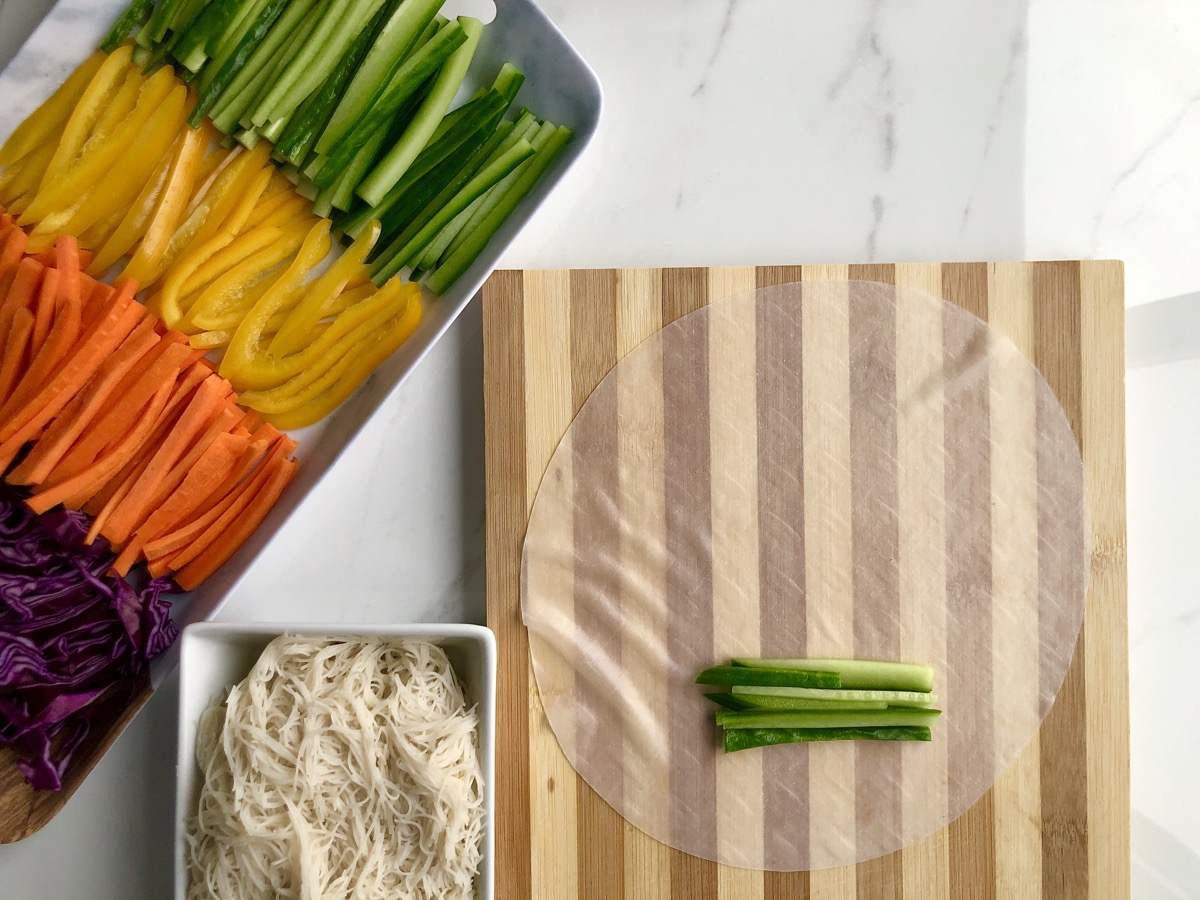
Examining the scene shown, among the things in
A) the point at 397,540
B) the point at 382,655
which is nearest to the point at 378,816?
the point at 382,655

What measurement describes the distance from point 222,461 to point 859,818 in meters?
1.27

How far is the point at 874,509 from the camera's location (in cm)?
156

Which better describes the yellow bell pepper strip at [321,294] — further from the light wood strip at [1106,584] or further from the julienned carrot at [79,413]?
the light wood strip at [1106,584]

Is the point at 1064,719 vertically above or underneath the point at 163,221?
underneath

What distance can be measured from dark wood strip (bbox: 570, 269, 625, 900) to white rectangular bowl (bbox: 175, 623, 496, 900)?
8.8 inches

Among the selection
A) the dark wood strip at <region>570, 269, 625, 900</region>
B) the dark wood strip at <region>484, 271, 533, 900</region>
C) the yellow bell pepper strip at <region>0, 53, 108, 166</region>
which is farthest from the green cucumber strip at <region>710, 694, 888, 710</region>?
the yellow bell pepper strip at <region>0, 53, 108, 166</region>

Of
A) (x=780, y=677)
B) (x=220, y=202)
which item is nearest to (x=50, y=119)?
(x=220, y=202)

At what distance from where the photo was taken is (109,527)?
57.2 inches

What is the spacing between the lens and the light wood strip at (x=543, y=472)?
1.54 metres

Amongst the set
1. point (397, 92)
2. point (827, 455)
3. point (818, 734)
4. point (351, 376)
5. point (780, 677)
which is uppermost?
point (397, 92)

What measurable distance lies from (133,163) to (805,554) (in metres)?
1.33

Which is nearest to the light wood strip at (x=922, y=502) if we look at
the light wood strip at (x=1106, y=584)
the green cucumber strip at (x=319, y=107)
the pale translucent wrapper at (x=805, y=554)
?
the pale translucent wrapper at (x=805, y=554)

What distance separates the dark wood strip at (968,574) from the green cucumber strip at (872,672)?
63 mm

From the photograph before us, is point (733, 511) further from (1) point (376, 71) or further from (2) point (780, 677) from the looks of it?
(1) point (376, 71)
